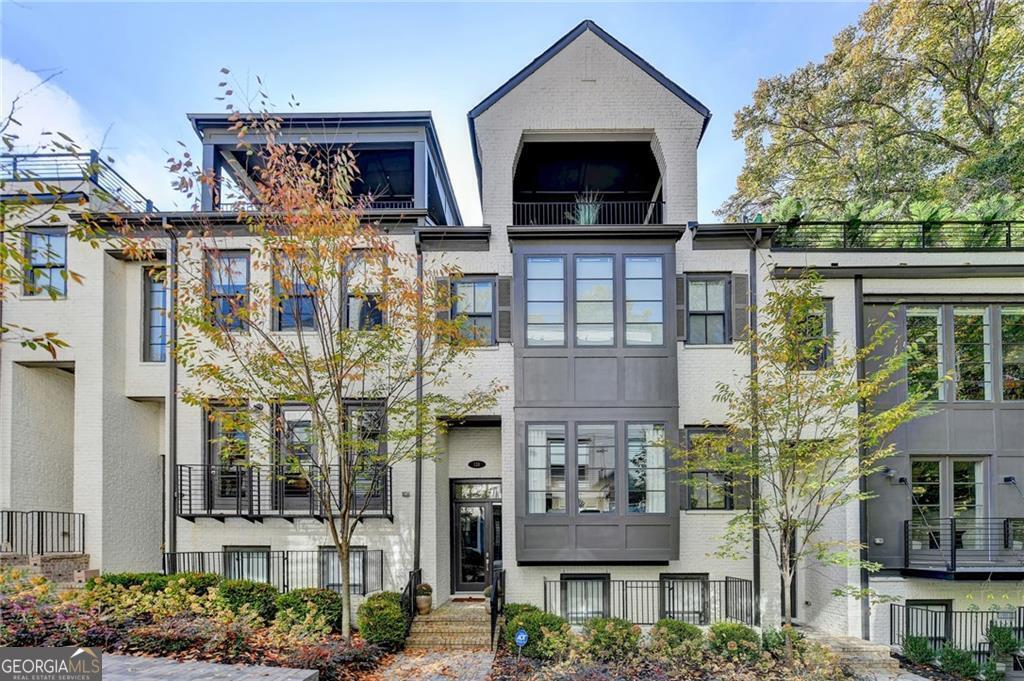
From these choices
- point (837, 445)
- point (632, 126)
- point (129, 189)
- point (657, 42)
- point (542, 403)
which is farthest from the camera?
point (129, 189)

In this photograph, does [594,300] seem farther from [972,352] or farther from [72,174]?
[72,174]

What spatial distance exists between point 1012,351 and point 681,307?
7.52 m

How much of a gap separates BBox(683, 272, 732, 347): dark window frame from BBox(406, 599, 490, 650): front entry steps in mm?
7052

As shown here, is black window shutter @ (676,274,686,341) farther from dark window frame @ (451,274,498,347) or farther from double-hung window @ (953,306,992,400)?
double-hung window @ (953,306,992,400)

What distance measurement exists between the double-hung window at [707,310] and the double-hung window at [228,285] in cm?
873

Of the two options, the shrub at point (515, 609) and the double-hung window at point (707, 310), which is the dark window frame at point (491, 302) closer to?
the double-hung window at point (707, 310)

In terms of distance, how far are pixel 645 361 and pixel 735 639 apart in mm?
5203

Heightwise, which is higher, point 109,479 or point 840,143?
point 840,143

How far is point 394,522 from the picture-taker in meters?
11.9

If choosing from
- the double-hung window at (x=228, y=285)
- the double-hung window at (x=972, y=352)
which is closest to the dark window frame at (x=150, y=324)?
the double-hung window at (x=228, y=285)

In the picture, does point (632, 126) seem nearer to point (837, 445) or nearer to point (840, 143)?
point (837, 445)

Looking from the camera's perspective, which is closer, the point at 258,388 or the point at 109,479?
the point at 258,388

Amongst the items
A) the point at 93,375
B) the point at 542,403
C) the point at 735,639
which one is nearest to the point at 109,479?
the point at 93,375

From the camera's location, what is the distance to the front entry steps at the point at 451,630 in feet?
33.5
